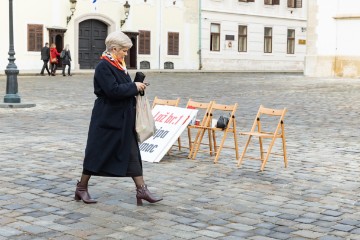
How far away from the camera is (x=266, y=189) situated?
24.2 ft

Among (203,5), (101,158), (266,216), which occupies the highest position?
(203,5)

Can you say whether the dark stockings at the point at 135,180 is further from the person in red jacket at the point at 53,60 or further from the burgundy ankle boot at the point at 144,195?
the person in red jacket at the point at 53,60

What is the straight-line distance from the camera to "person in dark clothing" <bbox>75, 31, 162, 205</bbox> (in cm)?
643

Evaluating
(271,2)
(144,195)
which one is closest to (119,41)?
(144,195)

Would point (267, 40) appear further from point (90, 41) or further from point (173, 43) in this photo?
point (90, 41)

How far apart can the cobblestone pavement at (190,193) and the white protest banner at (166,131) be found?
176 millimetres

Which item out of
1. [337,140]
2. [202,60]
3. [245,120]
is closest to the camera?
[337,140]

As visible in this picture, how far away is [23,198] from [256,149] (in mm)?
4357

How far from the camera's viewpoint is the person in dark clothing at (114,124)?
6434 millimetres

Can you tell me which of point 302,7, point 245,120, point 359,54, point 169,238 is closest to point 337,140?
point 245,120

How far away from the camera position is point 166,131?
30.5 feet

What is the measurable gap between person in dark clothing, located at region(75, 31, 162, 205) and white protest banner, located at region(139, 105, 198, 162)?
97.4 inches

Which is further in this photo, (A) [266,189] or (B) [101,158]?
(A) [266,189]

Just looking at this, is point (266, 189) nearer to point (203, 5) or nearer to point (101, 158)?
point (101, 158)
